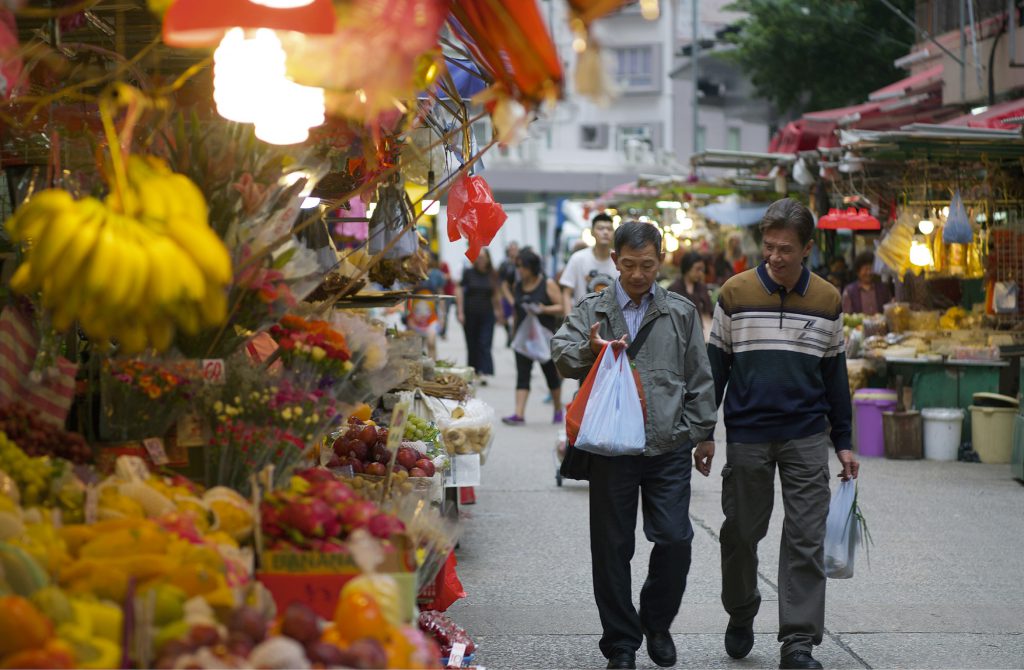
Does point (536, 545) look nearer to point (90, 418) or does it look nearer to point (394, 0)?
point (90, 418)

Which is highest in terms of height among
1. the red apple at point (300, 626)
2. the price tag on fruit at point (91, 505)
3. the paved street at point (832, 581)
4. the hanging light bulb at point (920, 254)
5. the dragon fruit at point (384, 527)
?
the hanging light bulb at point (920, 254)

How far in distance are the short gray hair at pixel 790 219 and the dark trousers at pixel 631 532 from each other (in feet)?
3.58

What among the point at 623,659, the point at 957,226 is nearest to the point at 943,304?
the point at 957,226

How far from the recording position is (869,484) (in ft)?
36.5

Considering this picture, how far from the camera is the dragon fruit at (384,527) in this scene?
3.46 m

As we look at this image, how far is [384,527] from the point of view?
3.47 metres

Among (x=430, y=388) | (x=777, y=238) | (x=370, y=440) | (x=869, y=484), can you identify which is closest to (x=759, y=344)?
(x=777, y=238)

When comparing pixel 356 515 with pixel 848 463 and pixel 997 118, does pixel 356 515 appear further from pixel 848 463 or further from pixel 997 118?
pixel 997 118

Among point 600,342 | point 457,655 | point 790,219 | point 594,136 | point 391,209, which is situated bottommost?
point 457,655

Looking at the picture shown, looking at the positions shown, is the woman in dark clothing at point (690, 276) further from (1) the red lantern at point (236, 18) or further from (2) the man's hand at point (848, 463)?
(1) the red lantern at point (236, 18)

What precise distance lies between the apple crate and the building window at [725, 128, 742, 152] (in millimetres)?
51597

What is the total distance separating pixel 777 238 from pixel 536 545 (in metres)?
3.61

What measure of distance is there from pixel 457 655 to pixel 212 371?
1.53 meters

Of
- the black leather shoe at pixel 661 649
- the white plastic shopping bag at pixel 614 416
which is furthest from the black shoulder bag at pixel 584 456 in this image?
the black leather shoe at pixel 661 649
